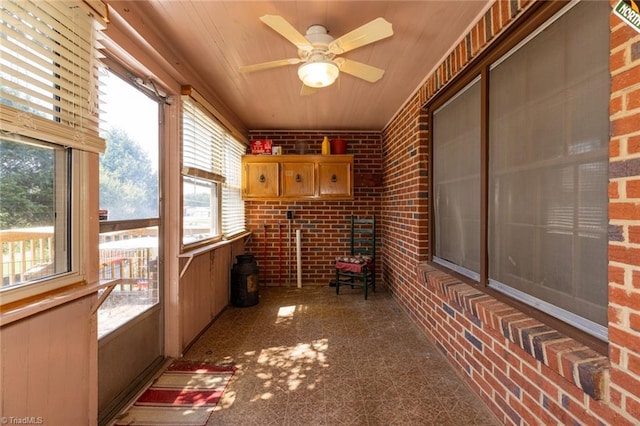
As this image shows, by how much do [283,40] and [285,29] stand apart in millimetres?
498

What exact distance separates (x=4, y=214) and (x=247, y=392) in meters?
1.61

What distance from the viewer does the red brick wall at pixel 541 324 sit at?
37.0 inches

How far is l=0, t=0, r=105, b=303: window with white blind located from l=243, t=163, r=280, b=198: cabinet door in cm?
261

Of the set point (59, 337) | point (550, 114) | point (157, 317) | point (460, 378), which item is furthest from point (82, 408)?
point (550, 114)

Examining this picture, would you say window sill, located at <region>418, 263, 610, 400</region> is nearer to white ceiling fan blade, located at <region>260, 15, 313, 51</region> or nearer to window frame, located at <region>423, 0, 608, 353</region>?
window frame, located at <region>423, 0, 608, 353</region>

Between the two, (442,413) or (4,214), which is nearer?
(4,214)

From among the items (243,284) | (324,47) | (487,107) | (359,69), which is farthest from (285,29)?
(243,284)

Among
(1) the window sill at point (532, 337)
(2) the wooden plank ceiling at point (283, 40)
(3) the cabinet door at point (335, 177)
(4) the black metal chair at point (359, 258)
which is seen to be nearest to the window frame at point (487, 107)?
(1) the window sill at point (532, 337)

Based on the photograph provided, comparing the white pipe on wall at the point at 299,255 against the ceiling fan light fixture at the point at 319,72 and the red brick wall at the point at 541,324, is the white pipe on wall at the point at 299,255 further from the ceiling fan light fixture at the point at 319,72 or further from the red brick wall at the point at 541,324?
the ceiling fan light fixture at the point at 319,72

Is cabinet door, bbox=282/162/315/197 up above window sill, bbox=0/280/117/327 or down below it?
above

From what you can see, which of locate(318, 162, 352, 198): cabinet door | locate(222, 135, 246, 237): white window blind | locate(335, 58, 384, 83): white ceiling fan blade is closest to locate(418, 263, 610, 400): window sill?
locate(335, 58, 384, 83): white ceiling fan blade

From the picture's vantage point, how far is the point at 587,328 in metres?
1.20

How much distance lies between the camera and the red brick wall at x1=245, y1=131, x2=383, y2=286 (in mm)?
4430

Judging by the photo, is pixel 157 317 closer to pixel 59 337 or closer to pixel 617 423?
pixel 59 337
